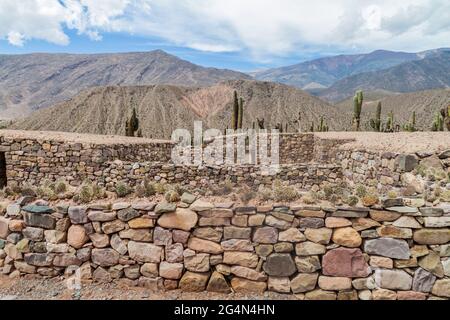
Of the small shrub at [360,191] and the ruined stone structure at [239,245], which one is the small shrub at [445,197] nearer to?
the ruined stone structure at [239,245]

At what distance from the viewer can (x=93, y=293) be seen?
3.95 meters

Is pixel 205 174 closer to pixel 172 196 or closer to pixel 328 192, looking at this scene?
pixel 172 196

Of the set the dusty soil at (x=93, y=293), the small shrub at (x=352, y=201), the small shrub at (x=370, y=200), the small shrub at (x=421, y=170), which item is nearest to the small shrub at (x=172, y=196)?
the dusty soil at (x=93, y=293)

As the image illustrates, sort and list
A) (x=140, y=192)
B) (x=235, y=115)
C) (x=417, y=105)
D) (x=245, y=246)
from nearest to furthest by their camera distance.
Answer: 1. (x=245, y=246)
2. (x=140, y=192)
3. (x=235, y=115)
4. (x=417, y=105)

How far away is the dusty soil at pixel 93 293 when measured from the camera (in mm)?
3854

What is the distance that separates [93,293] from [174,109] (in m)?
77.9

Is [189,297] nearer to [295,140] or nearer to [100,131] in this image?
[295,140]

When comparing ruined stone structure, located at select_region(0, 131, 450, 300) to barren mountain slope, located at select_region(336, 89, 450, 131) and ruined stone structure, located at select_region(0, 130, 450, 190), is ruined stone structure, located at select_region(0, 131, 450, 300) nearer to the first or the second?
ruined stone structure, located at select_region(0, 130, 450, 190)

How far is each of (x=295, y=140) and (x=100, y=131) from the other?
58272 millimetres

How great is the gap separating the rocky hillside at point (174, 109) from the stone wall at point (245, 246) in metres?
59.2

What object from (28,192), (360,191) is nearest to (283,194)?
(360,191)

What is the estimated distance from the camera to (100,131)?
65.8m
